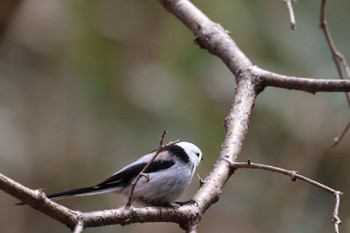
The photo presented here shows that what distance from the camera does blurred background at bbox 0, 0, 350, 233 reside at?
3.48 metres

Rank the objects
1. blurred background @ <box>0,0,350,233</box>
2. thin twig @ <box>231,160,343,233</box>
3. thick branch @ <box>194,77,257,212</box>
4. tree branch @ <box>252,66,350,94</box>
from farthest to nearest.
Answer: blurred background @ <box>0,0,350,233</box>, tree branch @ <box>252,66,350,94</box>, thick branch @ <box>194,77,257,212</box>, thin twig @ <box>231,160,343,233</box>

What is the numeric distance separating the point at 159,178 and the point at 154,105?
2.02 metres

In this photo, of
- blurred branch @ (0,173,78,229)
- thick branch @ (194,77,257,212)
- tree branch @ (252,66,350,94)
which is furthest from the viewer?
tree branch @ (252,66,350,94)

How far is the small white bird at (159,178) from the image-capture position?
5.48ft

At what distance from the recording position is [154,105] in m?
3.74

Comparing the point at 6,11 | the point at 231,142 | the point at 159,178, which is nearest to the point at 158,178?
the point at 159,178

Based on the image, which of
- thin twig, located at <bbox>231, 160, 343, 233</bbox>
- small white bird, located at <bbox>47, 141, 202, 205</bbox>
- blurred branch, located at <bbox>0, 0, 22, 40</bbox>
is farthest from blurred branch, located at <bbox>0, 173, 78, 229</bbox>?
blurred branch, located at <bbox>0, 0, 22, 40</bbox>

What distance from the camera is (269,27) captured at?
3.76 m

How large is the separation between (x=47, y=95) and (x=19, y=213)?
791 millimetres

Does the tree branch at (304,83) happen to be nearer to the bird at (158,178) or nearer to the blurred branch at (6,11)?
the bird at (158,178)

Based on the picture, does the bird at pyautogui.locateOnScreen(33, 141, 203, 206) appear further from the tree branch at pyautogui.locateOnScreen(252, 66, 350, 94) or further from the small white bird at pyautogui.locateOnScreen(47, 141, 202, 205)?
the tree branch at pyautogui.locateOnScreen(252, 66, 350, 94)

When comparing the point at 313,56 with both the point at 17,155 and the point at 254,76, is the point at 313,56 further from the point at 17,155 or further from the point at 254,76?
the point at 17,155

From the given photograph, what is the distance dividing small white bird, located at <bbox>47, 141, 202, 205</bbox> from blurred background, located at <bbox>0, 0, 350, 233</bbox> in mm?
1534

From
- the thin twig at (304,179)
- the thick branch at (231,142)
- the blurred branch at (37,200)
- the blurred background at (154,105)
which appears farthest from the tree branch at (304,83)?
the blurred background at (154,105)
